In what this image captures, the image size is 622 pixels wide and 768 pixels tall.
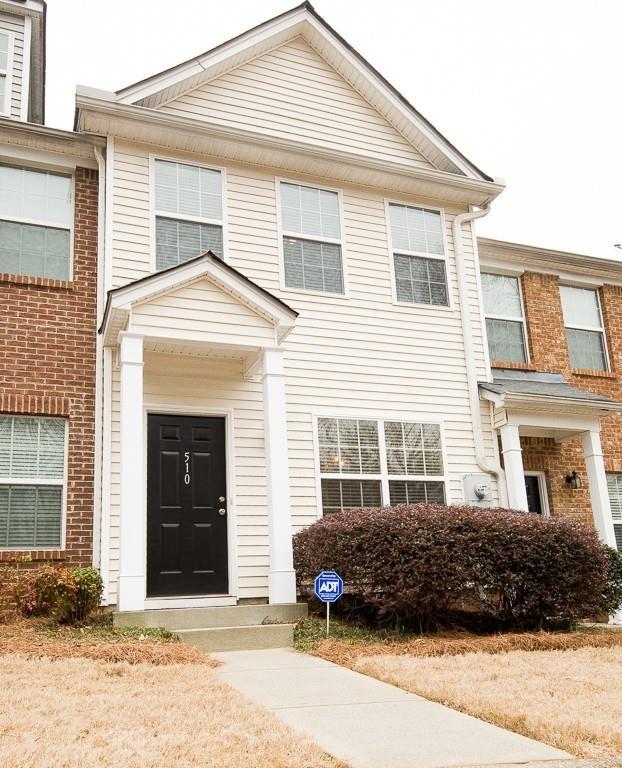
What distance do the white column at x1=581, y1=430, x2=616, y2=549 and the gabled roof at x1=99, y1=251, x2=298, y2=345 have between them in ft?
16.8

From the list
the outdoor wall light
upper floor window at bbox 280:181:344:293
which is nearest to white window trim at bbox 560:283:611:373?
the outdoor wall light

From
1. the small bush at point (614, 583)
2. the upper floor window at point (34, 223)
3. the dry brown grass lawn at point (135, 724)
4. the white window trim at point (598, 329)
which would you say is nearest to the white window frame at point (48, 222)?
the upper floor window at point (34, 223)

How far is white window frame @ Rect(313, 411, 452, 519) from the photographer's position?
9391 millimetres

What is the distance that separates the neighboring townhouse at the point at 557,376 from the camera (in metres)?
10.5

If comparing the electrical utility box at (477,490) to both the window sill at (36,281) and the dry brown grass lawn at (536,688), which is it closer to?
the dry brown grass lawn at (536,688)

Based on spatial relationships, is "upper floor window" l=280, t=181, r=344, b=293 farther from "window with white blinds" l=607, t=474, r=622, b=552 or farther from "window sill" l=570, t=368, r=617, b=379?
"window with white blinds" l=607, t=474, r=622, b=552

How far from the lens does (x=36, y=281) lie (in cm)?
882

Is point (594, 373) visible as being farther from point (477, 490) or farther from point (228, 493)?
point (228, 493)

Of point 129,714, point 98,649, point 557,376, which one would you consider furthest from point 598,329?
point 129,714

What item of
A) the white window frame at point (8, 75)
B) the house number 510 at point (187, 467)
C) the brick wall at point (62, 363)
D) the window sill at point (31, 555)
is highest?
the white window frame at point (8, 75)

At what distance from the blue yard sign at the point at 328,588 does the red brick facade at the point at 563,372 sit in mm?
5096

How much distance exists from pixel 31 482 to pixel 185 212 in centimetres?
373

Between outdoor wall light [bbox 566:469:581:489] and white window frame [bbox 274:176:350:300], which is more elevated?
white window frame [bbox 274:176:350:300]

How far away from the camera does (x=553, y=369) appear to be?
12320 mm
